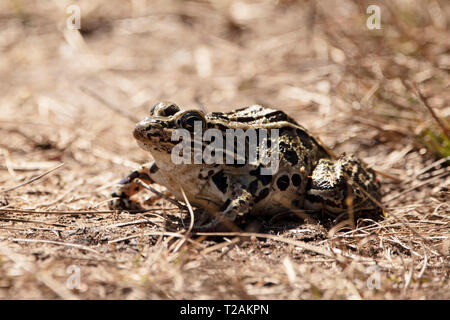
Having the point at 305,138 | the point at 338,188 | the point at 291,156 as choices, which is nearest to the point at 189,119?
the point at 291,156

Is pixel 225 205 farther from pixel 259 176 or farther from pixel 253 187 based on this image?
pixel 259 176

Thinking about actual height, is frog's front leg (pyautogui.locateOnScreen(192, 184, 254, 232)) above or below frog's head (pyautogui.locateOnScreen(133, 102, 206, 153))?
below

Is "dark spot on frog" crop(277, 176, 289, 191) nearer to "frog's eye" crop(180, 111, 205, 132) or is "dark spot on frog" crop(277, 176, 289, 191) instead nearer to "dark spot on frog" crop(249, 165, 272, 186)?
"dark spot on frog" crop(249, 165, 272, 186)

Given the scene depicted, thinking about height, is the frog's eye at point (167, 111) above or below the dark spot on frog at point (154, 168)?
above

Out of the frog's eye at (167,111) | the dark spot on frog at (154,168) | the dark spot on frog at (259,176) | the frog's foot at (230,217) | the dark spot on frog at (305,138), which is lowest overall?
the frog's foot at (230,217)

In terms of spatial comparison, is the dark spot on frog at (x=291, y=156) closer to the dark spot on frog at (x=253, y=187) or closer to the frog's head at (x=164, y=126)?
the dark spot on frog at (x=253, y=187)

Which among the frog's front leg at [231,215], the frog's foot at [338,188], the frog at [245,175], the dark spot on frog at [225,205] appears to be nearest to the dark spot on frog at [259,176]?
the frog at [245,175]

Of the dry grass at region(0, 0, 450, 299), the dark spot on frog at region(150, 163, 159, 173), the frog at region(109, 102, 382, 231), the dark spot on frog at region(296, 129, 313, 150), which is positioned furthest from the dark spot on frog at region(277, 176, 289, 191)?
the dark spot on frog at region(150, 163, 159, 173)
